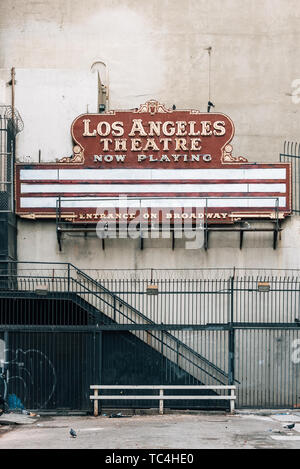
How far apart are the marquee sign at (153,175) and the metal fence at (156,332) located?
6.43ft

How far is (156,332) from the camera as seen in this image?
27828 millimetres

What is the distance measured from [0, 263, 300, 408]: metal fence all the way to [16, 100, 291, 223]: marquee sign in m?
1.96

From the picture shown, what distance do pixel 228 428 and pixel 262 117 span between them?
45.9 ft

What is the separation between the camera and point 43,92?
29891mm

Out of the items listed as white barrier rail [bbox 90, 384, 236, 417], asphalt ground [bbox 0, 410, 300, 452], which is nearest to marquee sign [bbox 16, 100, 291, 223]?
white barrier rail [bbox 90, 384, 236, 417]

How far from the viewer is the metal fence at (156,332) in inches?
1010

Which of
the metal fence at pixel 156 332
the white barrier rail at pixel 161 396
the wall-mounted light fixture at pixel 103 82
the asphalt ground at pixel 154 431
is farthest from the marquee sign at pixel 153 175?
the asphalt ground at pixel 154 431

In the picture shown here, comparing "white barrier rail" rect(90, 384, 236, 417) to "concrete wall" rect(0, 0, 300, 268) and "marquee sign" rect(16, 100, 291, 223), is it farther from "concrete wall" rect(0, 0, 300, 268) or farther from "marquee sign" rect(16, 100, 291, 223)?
"concrete wall" rect(0, 0, 300, 268)

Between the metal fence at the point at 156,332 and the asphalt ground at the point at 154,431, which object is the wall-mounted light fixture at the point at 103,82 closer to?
the metal fence at the point at 156,332

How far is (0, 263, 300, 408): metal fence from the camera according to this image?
25.7m

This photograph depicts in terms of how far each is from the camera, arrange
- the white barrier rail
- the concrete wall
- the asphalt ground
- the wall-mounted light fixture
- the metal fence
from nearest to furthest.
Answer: the asphalt ground
the white barrier rail
the metal fence
the wall-mounted light fixture
the concrete wall

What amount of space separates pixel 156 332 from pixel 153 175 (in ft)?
16.3
